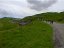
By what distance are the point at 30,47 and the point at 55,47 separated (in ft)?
11.7

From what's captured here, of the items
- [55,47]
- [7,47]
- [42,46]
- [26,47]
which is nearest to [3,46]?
[7,47]

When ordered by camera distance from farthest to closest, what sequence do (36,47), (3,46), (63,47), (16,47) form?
(3,46), (16,47), (36,47), (63,47)

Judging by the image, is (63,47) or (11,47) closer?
(63,47)

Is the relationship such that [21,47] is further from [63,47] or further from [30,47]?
[63,47]

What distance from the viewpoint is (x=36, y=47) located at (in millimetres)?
23781

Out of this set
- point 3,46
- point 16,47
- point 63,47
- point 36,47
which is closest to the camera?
point 63,47

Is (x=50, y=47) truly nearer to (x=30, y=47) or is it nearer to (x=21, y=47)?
(x=30, y=47)

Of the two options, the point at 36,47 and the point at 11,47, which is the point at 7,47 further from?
the point at 36,47

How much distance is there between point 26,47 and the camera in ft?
79.7

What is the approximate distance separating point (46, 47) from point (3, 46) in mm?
7905

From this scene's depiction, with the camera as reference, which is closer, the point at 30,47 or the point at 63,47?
the point at 63,47

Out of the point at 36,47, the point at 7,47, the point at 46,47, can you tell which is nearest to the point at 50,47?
the point at 46,47

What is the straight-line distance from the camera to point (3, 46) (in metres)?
27.6

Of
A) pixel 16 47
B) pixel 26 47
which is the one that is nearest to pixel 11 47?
pixel 16 47
